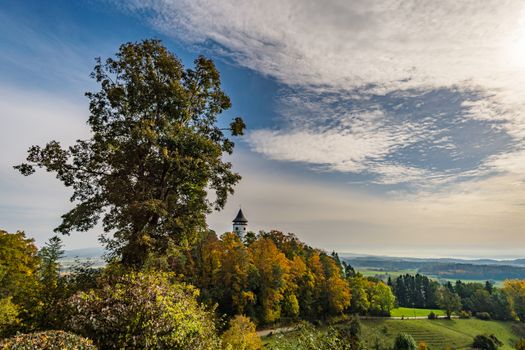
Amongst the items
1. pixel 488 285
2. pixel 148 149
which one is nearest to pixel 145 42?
pixel 148 149

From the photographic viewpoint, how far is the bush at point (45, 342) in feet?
17.1

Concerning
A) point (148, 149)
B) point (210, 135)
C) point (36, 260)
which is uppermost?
point (210, 135)

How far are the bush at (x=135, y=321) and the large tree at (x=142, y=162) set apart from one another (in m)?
4.39

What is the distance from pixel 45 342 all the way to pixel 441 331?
6977cm

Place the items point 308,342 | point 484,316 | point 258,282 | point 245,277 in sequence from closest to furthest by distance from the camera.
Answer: point 308,342, point 245,277, point 258,282, point 484,316

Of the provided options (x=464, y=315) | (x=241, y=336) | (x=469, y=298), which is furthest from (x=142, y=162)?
(x=469, y=298)

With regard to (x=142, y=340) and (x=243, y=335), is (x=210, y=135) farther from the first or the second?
(x=243, y=335)

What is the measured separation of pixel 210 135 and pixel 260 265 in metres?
28.2

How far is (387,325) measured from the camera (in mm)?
55125

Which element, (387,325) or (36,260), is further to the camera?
(387,325)

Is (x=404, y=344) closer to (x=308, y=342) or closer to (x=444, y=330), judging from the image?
(x=444, y=330)

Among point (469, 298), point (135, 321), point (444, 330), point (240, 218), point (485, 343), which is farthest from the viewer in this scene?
point (240, 218)

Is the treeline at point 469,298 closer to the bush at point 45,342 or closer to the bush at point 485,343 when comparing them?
the bush at point 485,343

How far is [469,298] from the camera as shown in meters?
83.1
